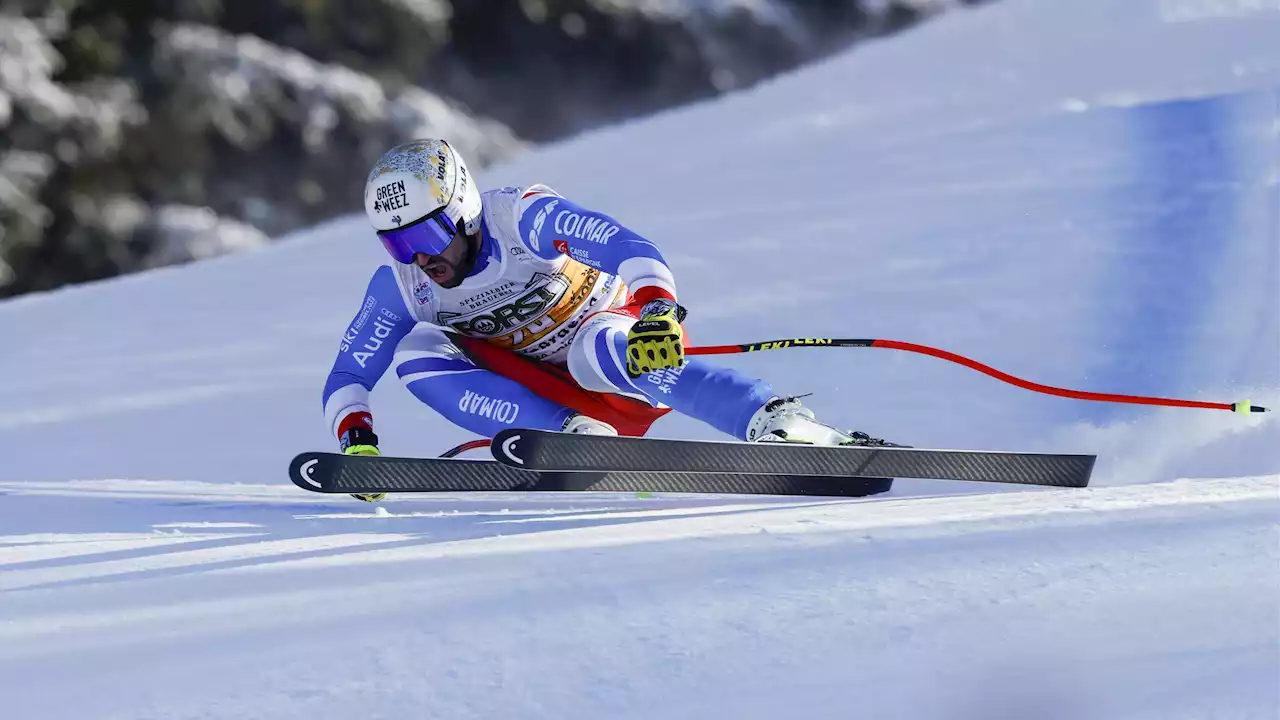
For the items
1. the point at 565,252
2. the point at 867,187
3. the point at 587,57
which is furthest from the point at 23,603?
the point at 587,57

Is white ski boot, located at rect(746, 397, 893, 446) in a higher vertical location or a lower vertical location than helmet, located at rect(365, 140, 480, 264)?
lower

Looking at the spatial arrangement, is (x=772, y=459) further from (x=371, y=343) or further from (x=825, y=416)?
(x=825, y=416)

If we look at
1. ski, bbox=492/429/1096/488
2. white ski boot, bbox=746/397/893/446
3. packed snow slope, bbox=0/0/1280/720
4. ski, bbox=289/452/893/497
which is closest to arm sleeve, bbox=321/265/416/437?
packed snow slope, bbox=0/0/1280/720

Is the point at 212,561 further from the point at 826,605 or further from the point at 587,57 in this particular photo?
the point at 587,57

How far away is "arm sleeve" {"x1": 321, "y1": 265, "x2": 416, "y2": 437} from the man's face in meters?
0.19

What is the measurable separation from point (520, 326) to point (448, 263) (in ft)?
0.97

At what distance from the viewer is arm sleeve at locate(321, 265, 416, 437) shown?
369 cm

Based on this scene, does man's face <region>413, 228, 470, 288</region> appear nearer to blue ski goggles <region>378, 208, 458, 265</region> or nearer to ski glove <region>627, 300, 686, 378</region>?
blue ski goggles <region>378, 208, 458, 265</region>

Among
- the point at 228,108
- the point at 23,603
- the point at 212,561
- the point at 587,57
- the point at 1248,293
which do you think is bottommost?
the point at 23,603

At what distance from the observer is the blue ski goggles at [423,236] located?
3.42 m

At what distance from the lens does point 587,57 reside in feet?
54.4

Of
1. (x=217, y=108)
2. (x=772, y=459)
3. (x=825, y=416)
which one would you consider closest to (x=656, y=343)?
(x=772, y=459)

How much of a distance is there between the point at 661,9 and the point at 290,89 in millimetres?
5256

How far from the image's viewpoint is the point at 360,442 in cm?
359
